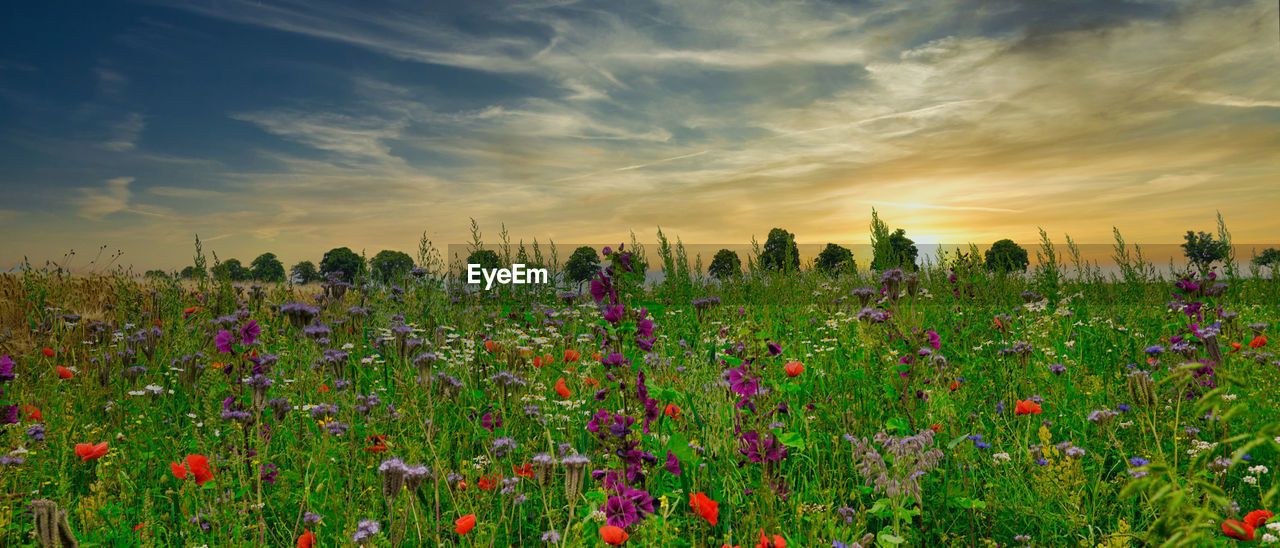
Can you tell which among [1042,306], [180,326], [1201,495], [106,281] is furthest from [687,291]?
[106,281]

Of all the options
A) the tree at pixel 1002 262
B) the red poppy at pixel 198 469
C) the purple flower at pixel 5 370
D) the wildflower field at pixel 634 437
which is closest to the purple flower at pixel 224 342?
the wildflower field at pixel 634 437

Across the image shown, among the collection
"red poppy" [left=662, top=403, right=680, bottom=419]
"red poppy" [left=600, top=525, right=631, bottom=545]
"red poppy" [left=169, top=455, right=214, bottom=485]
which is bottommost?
"red poppy" [left=600, top=525, right=631, bottom=545]

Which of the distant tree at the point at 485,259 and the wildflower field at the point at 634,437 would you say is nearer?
the wildflower field at the point at 634,437

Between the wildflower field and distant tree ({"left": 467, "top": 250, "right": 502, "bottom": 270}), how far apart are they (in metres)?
1.83

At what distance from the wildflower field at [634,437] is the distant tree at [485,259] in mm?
1826

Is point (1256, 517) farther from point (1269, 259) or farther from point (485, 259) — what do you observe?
point (1269, 259)

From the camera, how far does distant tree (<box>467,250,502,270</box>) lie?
8641 mm

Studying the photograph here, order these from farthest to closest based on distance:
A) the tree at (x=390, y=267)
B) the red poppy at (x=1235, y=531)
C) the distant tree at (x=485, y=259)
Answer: the distant tree at (x=485, y=259) → the tree at (x=390, y=267) → the red poppy at (x=1235, y=531)

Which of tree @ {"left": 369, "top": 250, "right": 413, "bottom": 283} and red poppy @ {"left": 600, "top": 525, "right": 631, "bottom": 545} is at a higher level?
tree @ {"left": 369, "top": 250, "right": 413, "bottom": 283}

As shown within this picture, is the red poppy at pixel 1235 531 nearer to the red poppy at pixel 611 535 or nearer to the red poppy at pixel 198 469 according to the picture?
the red poppy at pixel 611 535

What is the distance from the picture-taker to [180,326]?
562cm

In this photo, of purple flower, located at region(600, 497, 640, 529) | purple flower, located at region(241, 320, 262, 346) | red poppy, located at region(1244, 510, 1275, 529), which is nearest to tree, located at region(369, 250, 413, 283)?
purple flower, located at region(241, 320, 262, 346)

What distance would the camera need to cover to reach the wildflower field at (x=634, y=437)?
9.53 ft

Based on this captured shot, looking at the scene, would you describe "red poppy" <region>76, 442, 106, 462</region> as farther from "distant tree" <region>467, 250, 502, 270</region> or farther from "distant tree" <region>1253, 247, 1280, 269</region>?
"distant tree" <region>1253, 247, 1280, 269</region>
